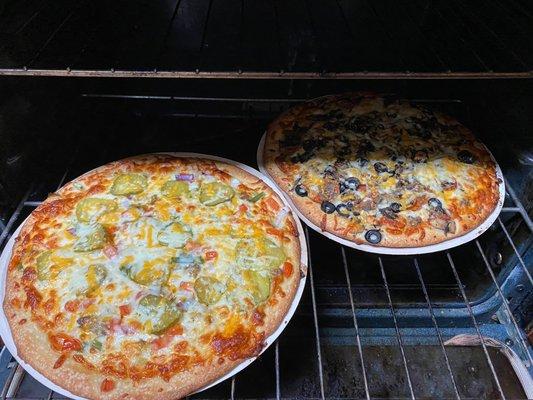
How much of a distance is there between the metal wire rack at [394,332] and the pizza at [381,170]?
0.21m

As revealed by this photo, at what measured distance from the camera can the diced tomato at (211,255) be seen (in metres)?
2.07

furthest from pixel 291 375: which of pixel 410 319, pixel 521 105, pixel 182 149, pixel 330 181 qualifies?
pixel 521 105

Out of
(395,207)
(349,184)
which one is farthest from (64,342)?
(395,207)

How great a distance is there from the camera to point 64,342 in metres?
1.82

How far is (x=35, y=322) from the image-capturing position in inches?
74.0

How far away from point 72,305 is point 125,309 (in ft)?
0.79

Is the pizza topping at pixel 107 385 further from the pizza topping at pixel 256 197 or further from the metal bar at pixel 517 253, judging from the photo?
the metal bar at pixel 517 253

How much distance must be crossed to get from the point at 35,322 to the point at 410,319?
2078mm

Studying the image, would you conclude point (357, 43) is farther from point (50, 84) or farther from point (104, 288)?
point (104, 288)

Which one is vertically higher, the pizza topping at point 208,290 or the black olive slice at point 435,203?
the black olive slice at point 435,203

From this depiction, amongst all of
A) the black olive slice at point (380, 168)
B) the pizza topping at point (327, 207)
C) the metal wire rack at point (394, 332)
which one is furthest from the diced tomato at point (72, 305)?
the black olive slice at point (380, 168)

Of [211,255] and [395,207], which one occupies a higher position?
[395,207]

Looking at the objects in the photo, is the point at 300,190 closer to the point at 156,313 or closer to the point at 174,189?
the point at 174,189

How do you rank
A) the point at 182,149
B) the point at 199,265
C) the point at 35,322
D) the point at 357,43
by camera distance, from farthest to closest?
the point at 182,149
the point at 357,43
the point at 199,265
the point at 35,322
